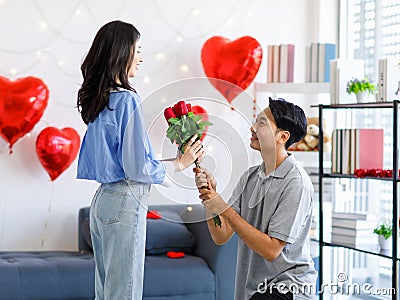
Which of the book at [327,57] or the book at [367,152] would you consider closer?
the book at [367,152]

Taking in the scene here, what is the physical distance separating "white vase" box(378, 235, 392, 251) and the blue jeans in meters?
1.63

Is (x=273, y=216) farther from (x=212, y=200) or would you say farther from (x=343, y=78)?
(x=343, y=78)

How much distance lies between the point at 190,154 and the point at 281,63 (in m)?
2.71

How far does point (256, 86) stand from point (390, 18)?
91cm

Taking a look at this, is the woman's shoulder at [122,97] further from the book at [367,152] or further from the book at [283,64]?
the book at [283,64]

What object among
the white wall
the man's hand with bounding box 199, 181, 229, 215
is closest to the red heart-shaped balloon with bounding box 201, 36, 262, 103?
the white wall

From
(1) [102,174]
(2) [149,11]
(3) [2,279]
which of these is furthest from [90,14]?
(1) [102,174]

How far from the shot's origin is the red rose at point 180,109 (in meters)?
2.03

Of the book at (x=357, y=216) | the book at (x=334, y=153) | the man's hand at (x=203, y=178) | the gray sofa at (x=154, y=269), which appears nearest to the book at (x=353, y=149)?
the book at (x=334, y=153)

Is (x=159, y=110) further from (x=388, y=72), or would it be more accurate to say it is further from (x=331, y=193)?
(x=331, y=193)

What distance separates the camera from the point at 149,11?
448cm

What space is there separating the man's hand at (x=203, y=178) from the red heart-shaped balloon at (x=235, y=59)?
234 centimetres

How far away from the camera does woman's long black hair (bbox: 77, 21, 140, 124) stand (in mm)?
2455

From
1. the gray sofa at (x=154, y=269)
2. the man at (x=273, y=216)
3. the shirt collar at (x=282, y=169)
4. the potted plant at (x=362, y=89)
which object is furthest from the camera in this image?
the potted plant at (x=362, y=89)
